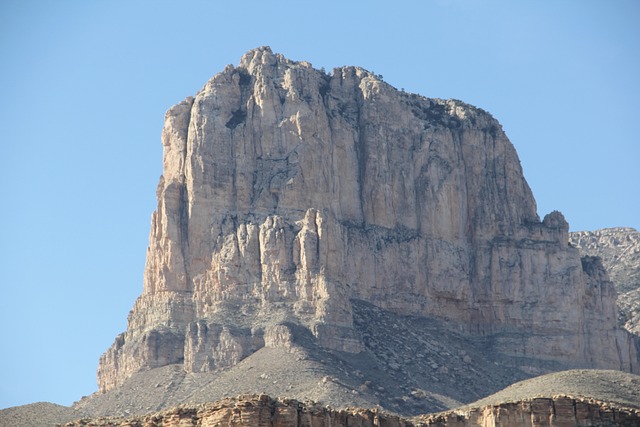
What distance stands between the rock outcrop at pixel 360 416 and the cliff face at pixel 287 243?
170 feet

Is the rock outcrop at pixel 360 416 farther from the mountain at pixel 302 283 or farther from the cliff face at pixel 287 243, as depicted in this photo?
the cliff face at pixel 287 243

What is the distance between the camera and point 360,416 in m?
113

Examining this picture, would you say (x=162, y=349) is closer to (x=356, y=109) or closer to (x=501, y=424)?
(x=356, y=109)

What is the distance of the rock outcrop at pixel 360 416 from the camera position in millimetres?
100375

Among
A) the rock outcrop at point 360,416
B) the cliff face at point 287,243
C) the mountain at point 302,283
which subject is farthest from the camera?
the cliff face at point 287,243

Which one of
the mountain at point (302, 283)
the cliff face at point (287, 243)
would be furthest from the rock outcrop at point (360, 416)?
the cliff face at point (287, 243)

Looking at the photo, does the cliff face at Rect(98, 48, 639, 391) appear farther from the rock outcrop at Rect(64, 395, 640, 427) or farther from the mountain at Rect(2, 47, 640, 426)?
the rock outcrop at Rect(64, 395, 640, 427)

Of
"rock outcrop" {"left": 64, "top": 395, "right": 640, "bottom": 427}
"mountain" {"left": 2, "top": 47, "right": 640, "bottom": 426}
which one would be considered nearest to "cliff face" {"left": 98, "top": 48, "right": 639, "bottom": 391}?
"mountain" {"left": 2, "top": 47, "right": 640, "bottom": 426}

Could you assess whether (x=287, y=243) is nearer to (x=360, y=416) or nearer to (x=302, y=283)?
(x=302, y=283)

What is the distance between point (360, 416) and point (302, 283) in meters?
64.7

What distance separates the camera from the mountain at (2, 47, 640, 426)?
170250 millimetres

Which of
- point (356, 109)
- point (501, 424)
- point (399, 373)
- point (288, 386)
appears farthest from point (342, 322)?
point (501, 424)

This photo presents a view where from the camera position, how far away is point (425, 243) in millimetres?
199000

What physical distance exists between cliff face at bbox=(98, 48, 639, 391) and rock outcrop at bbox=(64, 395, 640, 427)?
170ft
